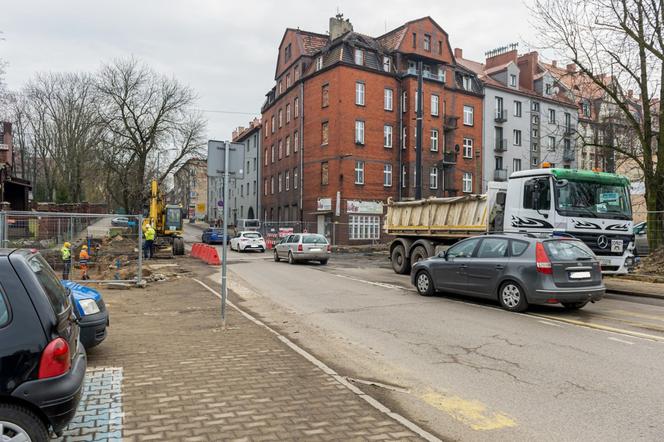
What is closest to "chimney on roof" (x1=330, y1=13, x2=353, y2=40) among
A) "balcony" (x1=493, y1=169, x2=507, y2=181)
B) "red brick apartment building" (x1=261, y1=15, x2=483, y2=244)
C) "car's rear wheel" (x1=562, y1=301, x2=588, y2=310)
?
"red brick apartment building" (x1=261, y1=15, x2=483, y2=244)

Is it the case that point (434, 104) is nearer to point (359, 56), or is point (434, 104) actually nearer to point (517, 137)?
point (359, 56)

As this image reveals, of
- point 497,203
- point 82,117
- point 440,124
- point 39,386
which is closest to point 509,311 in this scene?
point 497,203

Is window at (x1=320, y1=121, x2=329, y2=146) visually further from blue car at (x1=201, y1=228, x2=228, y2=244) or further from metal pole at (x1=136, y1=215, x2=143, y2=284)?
metal pole at (x1=136, y1=215, x2=143, y2=284)

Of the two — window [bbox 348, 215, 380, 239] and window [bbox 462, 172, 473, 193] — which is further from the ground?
window [bbox 462, 172, 473, 193]

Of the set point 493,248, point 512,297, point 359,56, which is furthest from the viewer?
point 359,56

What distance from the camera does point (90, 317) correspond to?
20.3ft

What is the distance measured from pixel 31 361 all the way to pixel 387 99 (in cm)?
4063

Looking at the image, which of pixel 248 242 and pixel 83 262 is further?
pixel 248 242

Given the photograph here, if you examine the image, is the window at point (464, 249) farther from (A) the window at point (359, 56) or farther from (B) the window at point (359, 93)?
(A) the window at point (359, 56)

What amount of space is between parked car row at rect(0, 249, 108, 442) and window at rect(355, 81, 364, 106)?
37.8m

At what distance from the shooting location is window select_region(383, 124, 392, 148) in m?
41.7

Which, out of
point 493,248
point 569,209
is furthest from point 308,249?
point 493,248

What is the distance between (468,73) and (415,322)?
143 ft

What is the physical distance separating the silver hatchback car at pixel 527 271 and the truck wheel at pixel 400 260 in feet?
23.4
